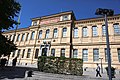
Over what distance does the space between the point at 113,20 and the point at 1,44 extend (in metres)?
18.5

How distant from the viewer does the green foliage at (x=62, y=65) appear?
12.1 meters

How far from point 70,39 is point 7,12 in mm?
12321

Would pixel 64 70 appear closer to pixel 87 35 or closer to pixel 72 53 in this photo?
pixel 72 53

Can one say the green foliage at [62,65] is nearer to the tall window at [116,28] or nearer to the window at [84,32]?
the window at [84,32]

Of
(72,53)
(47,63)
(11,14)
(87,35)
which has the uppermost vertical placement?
(11,14)

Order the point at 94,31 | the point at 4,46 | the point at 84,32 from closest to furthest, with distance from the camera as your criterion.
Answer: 1. the point at 4,46
2. the point at 94,31
3. the point at 84,32

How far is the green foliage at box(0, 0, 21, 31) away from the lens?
46.3ft

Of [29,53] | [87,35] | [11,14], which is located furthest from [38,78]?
[29,53]

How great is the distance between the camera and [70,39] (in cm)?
2269

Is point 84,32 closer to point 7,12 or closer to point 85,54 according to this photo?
point 85,54

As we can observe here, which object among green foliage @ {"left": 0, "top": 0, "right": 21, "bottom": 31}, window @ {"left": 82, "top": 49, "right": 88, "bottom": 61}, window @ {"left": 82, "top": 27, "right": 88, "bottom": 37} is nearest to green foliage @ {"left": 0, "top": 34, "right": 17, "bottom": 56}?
green foliage @ {"left": 0, "top": 0, "right": 21, "bottom": 31}

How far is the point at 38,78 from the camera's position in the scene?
35.6 feet

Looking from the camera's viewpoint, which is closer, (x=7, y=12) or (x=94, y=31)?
(x=7, y=12)

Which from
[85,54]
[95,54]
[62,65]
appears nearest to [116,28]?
[95,54]
